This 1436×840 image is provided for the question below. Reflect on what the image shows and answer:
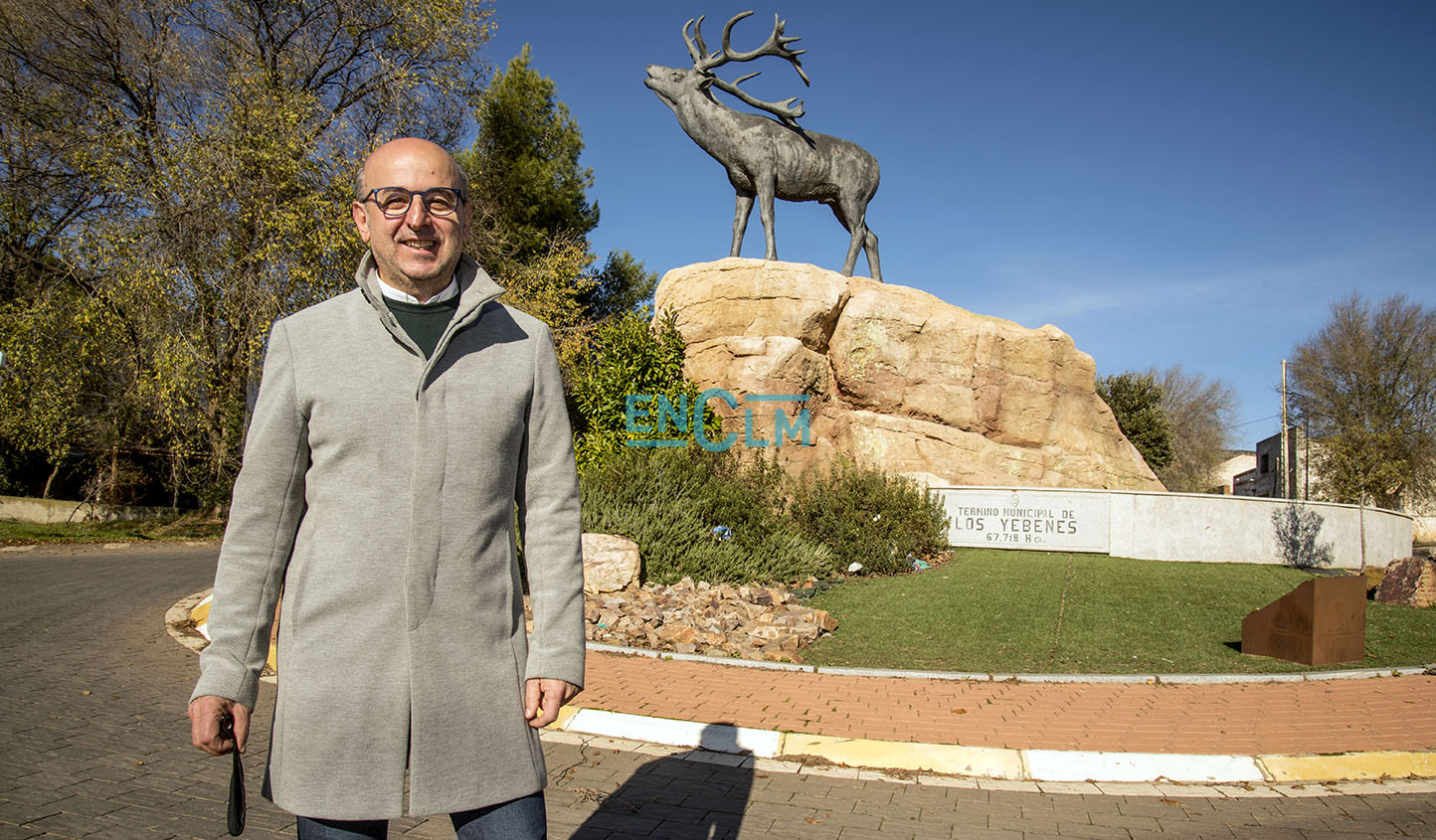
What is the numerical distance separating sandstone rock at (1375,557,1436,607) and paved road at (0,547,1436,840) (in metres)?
8.06

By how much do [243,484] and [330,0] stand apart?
65.7ft

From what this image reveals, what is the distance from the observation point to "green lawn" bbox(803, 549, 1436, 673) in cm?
752

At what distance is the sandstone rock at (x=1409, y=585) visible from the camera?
1099 centimetres

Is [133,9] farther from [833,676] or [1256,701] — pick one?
[1256,701]

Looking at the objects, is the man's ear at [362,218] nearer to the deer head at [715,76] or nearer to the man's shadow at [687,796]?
the man's shadow at [687,796]

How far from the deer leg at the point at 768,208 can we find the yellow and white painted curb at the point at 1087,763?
40.2 feet

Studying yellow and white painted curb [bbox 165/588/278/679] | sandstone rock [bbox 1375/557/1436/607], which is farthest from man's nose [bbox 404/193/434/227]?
sandstone rock [bbox 1375/557/1436/607]

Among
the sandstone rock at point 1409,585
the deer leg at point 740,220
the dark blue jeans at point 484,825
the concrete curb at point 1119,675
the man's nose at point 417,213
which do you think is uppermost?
the deer leg at point 740,220

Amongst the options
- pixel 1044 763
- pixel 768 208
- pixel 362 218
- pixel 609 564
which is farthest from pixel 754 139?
pixel 362 218

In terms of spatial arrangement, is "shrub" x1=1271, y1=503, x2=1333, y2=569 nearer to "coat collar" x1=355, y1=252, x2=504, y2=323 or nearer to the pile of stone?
the pile of stone

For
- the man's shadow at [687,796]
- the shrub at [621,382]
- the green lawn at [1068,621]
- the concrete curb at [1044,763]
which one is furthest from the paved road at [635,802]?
the shrub at [621,382]

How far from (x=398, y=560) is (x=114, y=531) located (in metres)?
21.3

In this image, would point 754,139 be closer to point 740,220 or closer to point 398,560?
point 740,220

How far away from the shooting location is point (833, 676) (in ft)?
22.7
